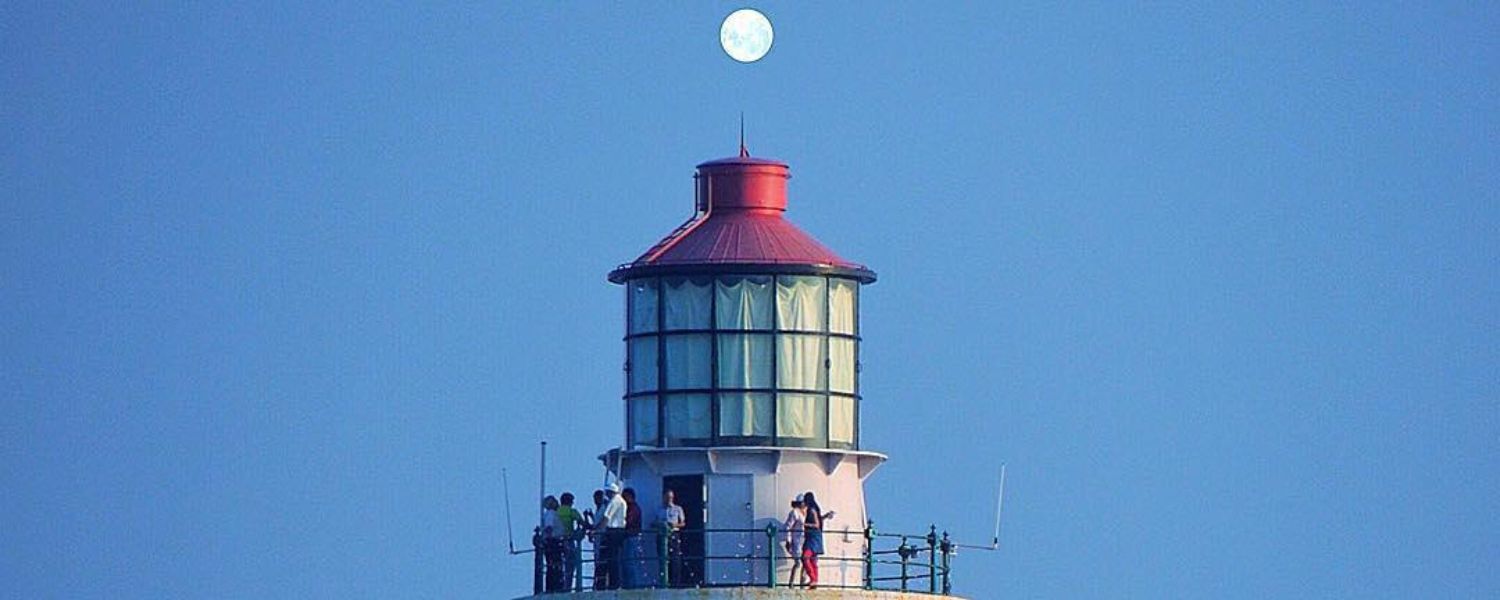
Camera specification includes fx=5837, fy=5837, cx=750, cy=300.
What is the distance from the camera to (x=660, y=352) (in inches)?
2035

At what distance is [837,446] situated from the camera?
170ft

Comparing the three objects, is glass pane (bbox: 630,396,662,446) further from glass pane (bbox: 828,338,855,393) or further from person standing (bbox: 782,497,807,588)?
glass pane (bbox: 828,338,855,393)

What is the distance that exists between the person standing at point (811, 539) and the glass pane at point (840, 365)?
121cm

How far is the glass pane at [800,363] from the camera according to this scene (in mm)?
51594

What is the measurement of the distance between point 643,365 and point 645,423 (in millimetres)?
518

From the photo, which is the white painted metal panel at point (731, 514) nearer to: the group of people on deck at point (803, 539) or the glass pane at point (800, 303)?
the group of people on deck at point (803, 539)

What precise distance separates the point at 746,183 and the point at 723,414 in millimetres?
2218

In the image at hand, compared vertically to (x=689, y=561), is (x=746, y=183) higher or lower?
higher

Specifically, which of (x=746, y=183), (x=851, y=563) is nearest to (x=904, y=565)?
(x=851, y=563)

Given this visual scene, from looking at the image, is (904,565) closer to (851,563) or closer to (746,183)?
(851,563)

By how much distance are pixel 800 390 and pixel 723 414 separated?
0.72 m

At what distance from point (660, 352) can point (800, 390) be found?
50.7 inches

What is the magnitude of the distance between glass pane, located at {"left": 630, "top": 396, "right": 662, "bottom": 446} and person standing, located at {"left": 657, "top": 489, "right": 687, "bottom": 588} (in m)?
0.69

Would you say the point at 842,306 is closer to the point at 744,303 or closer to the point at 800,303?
the point at 800,303
